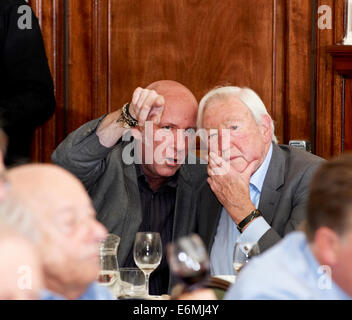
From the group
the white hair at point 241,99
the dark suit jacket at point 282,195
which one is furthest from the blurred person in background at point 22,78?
the dark suit jacket at point 282,195

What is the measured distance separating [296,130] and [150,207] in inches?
42.3

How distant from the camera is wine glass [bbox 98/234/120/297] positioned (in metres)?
1.77

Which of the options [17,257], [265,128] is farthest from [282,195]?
[17,257]

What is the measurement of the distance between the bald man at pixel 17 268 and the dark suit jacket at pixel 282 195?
144 centimetres

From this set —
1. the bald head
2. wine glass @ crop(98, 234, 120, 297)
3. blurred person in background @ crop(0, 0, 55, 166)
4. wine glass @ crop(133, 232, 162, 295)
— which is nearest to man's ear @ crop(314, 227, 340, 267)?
wine glass @ crop(98, 234, 120, 297)

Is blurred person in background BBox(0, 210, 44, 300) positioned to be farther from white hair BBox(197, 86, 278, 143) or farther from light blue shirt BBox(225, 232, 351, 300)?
white hair BBox(197, 86, 278, 143)

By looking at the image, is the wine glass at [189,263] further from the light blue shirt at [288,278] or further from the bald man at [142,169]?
the bald man at [142,169]

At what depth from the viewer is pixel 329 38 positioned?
3.28m

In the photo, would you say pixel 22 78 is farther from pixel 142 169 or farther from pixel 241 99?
pixel 241 99

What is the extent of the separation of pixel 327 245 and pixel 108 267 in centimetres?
86

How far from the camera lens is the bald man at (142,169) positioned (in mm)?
2471
